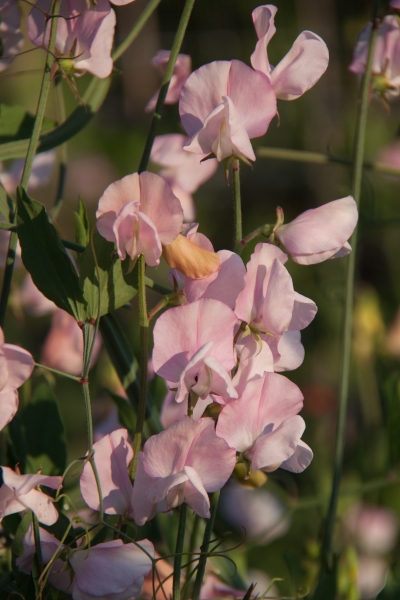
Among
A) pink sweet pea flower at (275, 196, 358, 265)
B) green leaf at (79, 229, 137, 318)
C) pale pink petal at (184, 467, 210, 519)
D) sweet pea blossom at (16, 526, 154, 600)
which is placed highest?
pink sweet pea flower at (275, 196, 358, 265)

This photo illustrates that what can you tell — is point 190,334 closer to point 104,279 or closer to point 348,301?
point 104,279

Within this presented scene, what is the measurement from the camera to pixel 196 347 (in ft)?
1.18

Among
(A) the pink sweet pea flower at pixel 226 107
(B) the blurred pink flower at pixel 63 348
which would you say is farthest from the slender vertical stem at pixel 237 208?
(B) the blurred pink flower at pixel 63 348

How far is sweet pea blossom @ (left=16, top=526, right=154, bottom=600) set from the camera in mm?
344

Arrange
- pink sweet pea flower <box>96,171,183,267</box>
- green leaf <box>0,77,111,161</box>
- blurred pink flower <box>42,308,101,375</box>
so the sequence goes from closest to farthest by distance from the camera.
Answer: pink sweet pea flower <box>96,171,183,267</box> < green leaf <box>0,77,111,161</box> < blurred pink flower <box>42,308,101,375</box>

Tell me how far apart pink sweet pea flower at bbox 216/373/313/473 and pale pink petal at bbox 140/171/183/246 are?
84 mm

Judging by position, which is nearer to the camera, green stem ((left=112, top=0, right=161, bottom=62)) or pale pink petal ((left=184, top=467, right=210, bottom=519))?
pale pink petal ((left=184, top=467, right=210, bottom=519))

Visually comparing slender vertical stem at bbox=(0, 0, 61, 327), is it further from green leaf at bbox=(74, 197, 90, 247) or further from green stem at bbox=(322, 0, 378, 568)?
green stem at bbox=(322, 0, 378, 568)

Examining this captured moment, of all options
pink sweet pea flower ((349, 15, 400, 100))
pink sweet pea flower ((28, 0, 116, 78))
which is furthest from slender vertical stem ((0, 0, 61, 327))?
pink sweet pea flower ((349, 15, 400, 100))

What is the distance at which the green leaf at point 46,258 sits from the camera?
0.35m

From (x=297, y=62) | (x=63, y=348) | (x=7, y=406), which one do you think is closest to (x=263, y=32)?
(x=297, y=62)

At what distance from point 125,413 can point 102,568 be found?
6.5 inches

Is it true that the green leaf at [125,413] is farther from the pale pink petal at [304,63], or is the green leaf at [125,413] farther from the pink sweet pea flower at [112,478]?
the pale pink petal at [304,63]

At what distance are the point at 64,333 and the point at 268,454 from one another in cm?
36
